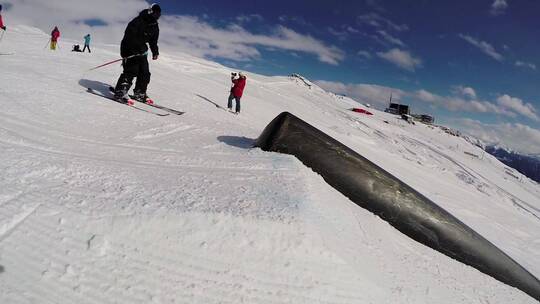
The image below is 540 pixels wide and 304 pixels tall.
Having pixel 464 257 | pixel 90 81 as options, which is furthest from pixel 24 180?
pixel 90 81

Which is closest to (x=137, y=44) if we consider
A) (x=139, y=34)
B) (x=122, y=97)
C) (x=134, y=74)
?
(x=139, y=34)

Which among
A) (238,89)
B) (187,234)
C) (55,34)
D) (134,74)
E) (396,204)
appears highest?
(55,34)

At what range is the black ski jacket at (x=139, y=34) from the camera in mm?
7602

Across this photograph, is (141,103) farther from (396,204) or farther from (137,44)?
(396,204)

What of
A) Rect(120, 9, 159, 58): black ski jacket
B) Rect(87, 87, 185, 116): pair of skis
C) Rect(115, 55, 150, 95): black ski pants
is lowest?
Rect(87, 87, 185, 116): pair of skis

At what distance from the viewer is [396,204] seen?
15.6 feet

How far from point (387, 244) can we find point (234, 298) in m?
1.97

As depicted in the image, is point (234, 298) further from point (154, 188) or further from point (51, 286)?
point (154, 188)

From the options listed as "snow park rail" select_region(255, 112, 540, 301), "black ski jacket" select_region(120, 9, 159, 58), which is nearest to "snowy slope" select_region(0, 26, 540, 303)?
"snow park rail" select_region(255, 112, 540, 301)

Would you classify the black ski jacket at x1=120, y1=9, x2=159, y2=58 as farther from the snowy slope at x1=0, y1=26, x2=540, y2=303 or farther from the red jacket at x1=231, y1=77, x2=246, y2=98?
the red jacket at x1=231, y1=77, x2=246, y2=98

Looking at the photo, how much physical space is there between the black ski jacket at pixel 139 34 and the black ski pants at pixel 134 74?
16 centimetres

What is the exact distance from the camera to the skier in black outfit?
25.0 feet

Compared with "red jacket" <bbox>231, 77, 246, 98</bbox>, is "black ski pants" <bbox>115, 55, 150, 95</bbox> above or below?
below

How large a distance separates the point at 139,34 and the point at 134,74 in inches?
32.3
